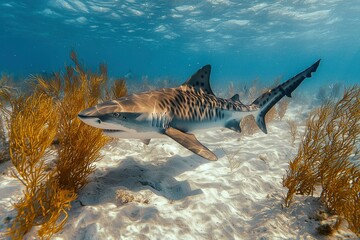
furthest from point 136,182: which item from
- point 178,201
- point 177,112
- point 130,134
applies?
point 177,112

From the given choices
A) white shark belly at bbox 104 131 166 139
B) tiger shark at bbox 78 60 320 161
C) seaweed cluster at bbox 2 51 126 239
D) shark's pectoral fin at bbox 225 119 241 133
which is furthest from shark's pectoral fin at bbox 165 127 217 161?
shark's pectoral fin at bbox 225 119 241 133

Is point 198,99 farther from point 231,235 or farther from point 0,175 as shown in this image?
point 0,175

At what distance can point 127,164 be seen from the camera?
18.0 feet

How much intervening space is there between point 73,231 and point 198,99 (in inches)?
145

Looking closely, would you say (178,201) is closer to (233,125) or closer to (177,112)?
(177,112)

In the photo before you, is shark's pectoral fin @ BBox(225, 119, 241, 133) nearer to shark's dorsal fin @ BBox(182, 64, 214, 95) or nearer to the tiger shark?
the tiger shark

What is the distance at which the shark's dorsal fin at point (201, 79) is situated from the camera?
5.99m

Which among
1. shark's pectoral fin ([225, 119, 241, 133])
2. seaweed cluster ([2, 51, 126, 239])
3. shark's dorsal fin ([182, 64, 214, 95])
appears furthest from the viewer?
shark's pectoral fin ([225, 119, 241, 133])

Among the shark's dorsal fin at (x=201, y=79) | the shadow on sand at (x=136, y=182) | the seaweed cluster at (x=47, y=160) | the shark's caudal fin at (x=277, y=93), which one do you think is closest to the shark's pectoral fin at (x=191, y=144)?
the shadow on sand at (x=136, y=182)

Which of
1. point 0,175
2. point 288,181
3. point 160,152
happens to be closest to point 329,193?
point 288,181

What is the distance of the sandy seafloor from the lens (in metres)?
3.47

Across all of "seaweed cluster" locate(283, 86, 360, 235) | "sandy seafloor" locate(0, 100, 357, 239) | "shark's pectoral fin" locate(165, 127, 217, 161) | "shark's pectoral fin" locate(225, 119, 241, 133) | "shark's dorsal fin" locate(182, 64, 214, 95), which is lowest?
"sandy seafloor" locate(0, 100, 357, 239)

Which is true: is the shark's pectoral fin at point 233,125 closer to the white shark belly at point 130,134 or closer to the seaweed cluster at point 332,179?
the seaweed cluster at point 332,179

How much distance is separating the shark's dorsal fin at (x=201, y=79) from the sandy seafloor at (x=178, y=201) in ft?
6.51
